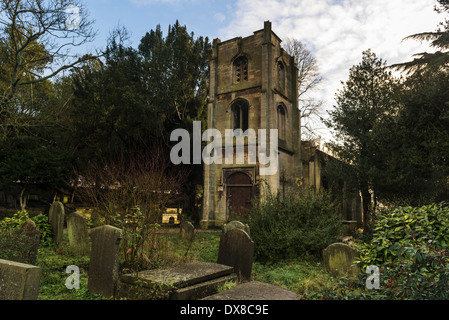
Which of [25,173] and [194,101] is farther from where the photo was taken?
[194,101]

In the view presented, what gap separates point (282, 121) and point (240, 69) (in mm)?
3995

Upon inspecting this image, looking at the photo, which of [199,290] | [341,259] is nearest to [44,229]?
[199,290]

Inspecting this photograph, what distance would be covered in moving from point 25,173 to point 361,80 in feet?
55.2

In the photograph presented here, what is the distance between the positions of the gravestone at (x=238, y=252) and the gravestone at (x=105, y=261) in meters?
2.21

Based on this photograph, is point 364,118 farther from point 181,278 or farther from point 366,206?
point 181,278

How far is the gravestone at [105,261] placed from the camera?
4617 millimetres

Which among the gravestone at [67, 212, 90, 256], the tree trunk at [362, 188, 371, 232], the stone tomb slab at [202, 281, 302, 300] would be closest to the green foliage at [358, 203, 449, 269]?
the stone tomb slab at [202, 281, 302, 300]

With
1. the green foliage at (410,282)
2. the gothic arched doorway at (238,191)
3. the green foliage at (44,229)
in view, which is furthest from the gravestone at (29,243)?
the gothic arched doorway at (238,191)

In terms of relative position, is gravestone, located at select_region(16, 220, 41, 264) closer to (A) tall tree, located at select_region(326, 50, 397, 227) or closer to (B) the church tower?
(B) the church tower

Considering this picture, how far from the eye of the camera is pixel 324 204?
863 cm

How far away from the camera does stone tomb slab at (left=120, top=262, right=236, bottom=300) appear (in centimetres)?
410

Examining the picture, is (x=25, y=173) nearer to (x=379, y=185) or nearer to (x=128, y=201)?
(x=128, y=201)

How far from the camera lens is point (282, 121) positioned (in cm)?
1786
